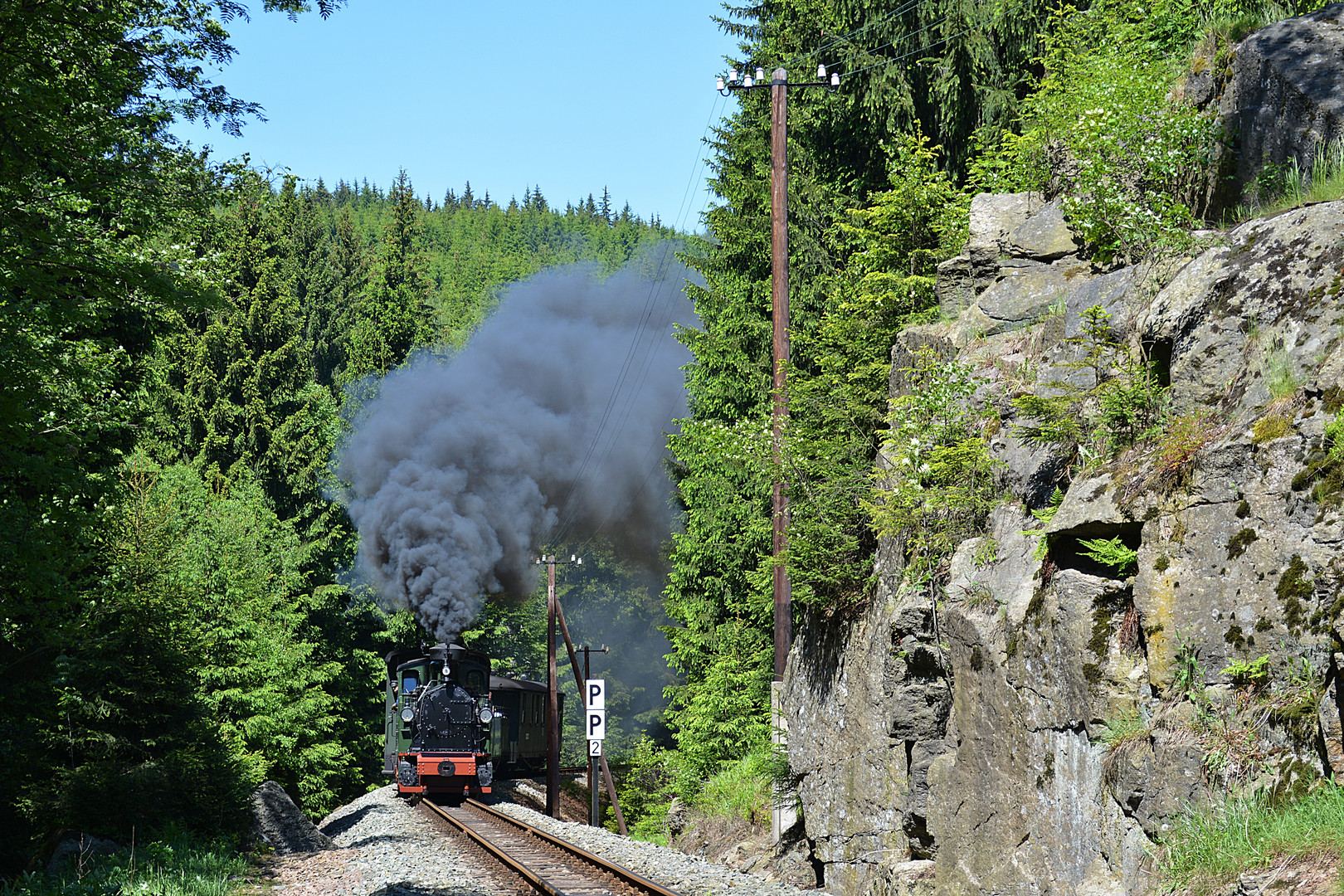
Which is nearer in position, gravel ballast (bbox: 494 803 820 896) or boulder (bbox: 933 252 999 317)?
gravel ballast (bbox: 494 803 820 896)

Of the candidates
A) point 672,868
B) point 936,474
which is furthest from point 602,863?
point 936,474

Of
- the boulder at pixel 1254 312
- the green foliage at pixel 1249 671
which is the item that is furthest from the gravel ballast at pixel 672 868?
the boulder at pixel 1254 312

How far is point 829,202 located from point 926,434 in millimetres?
10614

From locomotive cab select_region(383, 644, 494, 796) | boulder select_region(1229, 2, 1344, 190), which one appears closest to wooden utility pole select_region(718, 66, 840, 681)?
boulder select_region(1229, 2, 1344, 190)

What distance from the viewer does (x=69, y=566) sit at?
1188cm

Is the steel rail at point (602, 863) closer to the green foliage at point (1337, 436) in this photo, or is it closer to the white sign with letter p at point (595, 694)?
the white sign with letter p at point (595, 694)

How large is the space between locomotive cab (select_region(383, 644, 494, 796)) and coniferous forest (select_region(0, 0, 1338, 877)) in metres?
3.28

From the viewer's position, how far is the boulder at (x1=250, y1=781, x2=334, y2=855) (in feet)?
48.3

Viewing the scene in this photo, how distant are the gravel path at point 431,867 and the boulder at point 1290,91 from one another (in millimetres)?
8093

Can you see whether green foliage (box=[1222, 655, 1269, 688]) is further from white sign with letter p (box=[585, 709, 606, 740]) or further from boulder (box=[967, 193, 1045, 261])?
white sign with letter p (box=[585, 709, 606, 740])

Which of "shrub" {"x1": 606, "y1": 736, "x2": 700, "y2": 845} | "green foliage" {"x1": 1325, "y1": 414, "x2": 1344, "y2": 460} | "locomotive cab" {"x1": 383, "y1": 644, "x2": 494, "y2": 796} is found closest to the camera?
"green foliage" {"x1": 1325, "y1": 414, "x2": 1344, "y2": 460}

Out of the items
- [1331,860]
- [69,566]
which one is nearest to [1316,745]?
[1331,860]

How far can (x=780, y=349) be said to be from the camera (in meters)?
13.5

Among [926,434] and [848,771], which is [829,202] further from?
[848,771]
